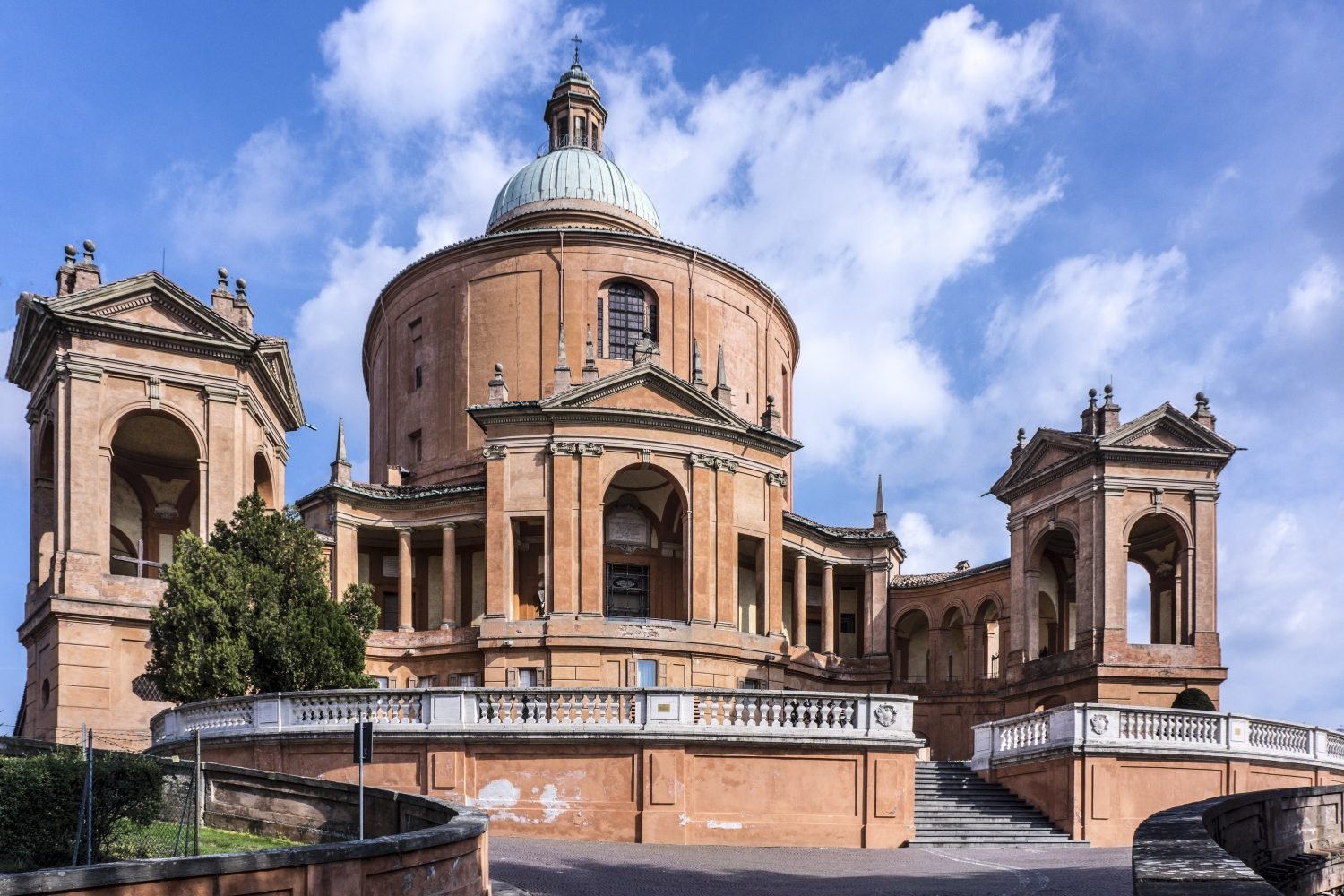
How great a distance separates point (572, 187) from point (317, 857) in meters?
41.1

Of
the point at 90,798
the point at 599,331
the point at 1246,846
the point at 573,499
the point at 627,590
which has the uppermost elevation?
the point at 599,331

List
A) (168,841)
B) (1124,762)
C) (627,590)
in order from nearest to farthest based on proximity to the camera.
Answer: (168,841)
(1124,762)
(627,590)

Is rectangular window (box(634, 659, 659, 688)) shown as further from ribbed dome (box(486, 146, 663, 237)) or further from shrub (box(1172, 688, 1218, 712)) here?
ribbed dome (box(486, 146, 663, 237))

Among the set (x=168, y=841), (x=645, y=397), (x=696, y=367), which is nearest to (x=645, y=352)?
(x=645, y=397)

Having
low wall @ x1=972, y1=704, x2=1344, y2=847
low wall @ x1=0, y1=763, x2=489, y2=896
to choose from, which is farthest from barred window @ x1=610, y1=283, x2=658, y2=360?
low wall @ x1=0, y1=763, x2=489, y2=896

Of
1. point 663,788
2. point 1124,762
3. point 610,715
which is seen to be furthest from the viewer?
point 1124,762

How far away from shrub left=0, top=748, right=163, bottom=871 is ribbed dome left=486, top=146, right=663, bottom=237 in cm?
3565

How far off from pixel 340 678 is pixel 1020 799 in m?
14.1

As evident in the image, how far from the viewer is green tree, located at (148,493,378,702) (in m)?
25.0

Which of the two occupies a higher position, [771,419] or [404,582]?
[771,419]

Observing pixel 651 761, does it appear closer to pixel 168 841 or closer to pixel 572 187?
pixel 168 841

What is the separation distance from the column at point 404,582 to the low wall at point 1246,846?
26.8 metres

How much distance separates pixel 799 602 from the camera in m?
42.7

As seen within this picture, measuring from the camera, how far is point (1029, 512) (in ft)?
132
